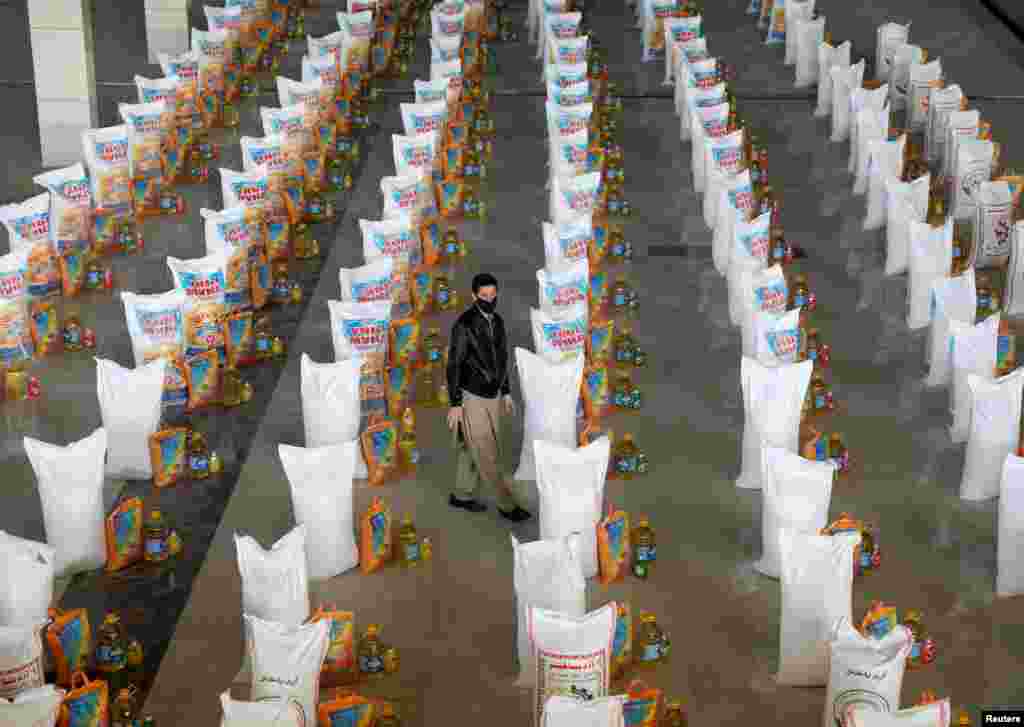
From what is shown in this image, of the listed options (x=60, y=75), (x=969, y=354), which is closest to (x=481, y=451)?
(x=969, y=354)

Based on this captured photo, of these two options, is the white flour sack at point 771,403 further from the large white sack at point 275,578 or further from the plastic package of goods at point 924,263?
the large white sack at point 275,578

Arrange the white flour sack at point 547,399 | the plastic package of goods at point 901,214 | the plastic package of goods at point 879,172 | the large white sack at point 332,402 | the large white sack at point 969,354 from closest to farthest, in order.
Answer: the white flour sack at point 547,399 → the large white sack at point 332,402 → the large white sack at point 969,354 → the plastic package of goods at point 901,214 → the plastic package of goods at point 879,172

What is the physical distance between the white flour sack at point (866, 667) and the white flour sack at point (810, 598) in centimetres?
62

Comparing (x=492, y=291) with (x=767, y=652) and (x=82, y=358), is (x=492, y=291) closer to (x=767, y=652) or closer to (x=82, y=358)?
(x=767, y=652)

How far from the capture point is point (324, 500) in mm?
9648

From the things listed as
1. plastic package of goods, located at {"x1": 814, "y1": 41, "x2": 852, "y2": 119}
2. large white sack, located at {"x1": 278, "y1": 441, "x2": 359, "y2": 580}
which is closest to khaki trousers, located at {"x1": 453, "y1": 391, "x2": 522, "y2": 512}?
large white sack, located at {"x1": 278, "y1": 441, "x2": 359, "y2": 580}

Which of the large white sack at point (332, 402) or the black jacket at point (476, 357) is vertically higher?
the black jacket at point (476, 357)

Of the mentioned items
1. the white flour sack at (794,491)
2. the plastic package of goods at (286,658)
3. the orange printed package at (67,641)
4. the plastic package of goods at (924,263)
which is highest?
the plastic package of goods at (924,263)

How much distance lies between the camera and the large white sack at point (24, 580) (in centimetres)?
862

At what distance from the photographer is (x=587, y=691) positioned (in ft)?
27.2

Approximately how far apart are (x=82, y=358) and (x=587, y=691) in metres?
5.68

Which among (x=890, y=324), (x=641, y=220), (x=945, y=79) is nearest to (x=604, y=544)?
(x=890, y=324)

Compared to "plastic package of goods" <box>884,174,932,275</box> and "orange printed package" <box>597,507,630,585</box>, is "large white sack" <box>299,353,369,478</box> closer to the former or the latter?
"orange printed package" <box>597,507,630,585</box>

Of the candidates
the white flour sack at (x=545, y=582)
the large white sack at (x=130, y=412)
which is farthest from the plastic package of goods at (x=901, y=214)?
the large white sack at (x=130, y=412)
